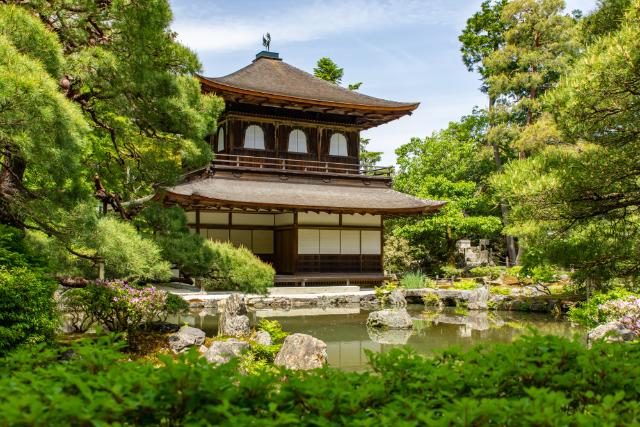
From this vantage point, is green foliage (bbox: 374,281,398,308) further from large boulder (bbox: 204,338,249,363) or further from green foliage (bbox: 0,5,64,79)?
green foliage (bbox: 0,5,64,79)

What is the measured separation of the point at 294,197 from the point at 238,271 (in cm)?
875

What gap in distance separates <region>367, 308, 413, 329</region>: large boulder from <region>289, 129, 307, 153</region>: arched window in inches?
387

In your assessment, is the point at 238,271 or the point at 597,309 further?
the point at 238,271

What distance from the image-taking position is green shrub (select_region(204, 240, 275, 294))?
1066cm

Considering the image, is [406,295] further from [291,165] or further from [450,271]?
[291,165]

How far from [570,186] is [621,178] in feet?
2.07

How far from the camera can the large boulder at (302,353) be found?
7.95m

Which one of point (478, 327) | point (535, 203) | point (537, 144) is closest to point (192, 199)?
point (478, 327)

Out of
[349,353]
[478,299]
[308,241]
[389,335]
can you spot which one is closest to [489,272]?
[478,299]

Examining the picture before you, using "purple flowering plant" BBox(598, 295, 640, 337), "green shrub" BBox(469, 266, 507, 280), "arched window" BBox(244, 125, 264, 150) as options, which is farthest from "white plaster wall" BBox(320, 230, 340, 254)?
"purple flowering plant" BBox(598, 295, 640, 337)

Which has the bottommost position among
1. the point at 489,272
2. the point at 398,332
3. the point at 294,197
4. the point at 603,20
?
the point at 398,332

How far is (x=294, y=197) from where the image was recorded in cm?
1972

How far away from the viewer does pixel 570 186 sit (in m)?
7.56

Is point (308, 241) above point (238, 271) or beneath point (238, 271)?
above
